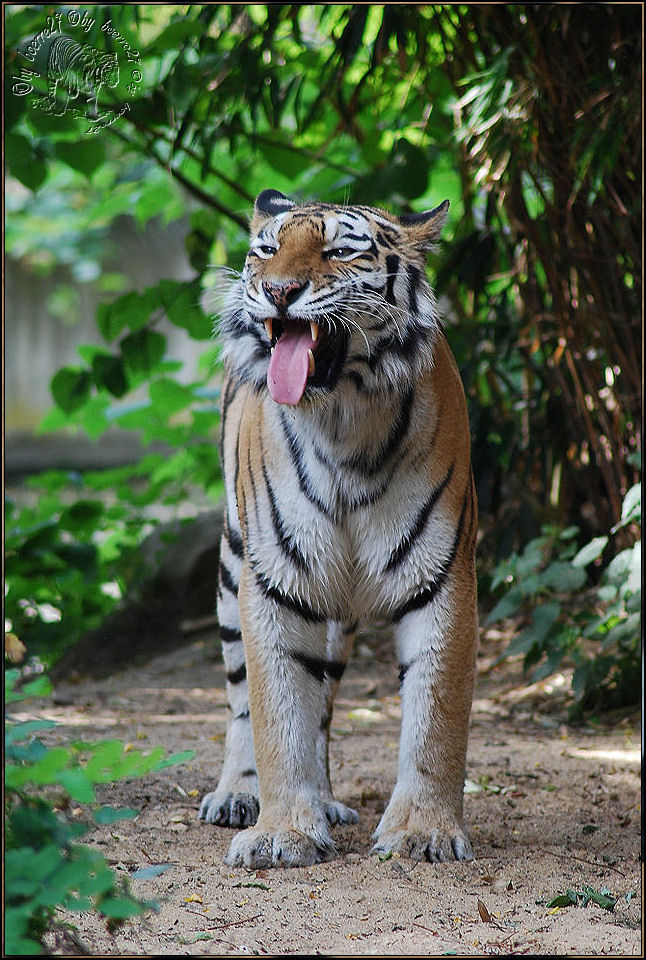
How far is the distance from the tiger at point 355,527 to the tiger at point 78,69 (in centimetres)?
127

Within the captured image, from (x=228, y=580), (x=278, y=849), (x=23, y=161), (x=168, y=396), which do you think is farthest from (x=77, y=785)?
(x=168, y=396)

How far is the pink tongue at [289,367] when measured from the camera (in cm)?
272

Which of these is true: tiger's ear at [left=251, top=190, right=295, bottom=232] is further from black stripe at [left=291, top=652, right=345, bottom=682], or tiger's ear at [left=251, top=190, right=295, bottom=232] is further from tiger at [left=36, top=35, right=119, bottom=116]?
black stripe at [left=291, top=652, right=345, bottom=682]

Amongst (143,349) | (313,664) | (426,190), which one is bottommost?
(313,664)

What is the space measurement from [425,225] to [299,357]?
67 centimetres

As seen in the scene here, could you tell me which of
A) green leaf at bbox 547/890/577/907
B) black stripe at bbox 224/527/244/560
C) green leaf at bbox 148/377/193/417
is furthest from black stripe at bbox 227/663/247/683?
green leaf at bbox 148/377/193/417

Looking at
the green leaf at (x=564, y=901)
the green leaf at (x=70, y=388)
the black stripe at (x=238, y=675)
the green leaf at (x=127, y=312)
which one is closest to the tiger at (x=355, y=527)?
the green leaf at (x=564, y=901)

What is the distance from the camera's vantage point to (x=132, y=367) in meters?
5.42

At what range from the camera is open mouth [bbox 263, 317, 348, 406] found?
2.73m

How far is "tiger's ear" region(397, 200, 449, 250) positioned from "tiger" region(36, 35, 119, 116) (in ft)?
5.12

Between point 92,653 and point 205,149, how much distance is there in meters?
3.09

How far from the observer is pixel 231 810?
11.0 feet

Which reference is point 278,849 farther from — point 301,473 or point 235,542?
point 235,542

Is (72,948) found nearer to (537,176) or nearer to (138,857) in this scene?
(138,857)
